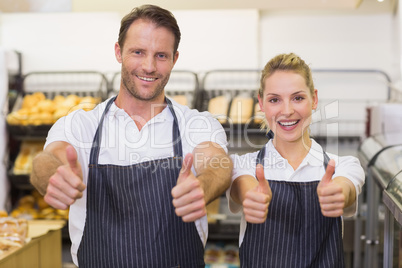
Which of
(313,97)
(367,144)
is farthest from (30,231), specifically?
(367,144)

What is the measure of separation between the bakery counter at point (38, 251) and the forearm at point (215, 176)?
979 mm

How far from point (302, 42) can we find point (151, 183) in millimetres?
2451

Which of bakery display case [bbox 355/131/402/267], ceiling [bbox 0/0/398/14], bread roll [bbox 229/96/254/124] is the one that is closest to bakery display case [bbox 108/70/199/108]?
bread roll [bbox 229/96/254/124]

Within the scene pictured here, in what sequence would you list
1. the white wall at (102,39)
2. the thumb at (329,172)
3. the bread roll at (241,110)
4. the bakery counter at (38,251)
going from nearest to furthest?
the thumb at (329,172) < the bakery counter at (38,251) < the bread roll at (241,110) < the white wall at (102,39)

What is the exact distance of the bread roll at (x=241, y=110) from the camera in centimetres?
337

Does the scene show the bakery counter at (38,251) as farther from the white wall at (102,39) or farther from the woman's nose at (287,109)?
the white wall at (102,39)

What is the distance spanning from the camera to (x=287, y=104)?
133 centimetres

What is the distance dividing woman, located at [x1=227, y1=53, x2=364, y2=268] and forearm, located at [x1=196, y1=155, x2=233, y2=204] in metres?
0.05

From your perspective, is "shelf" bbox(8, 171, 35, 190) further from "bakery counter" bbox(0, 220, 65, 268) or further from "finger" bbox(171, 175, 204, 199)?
"finger" bbox(171, 175, 204, 199)

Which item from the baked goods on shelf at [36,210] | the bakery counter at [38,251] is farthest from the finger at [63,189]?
the baked goods on shelf at [36,210]

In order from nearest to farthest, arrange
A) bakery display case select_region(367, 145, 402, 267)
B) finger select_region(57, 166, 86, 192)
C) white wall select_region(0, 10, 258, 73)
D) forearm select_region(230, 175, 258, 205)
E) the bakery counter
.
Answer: finger select_region(57, 166, 86, 192) < forearm select_region(230, 175, 258, 205) < bakery display case select_region(367, 145, 402, 267) < the bakery counter < white wall select_region(0, 10, 258, 73)

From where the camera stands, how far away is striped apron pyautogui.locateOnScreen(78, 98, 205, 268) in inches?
55.6

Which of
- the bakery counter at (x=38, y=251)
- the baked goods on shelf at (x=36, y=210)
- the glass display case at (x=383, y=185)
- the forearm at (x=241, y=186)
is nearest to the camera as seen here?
the forearm at (x=241, y=186)

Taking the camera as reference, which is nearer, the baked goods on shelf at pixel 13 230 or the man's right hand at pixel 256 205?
the man's right hand at pixel 256 205
